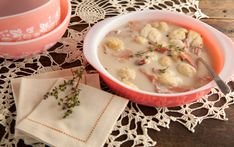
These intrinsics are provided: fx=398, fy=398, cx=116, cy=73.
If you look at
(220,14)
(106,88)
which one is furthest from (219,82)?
(220,14)

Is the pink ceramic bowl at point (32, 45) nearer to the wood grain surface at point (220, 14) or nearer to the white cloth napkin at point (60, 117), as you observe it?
the white cloth napkin at point (60, 117)

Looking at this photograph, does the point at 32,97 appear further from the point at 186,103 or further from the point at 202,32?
the point at 202,32

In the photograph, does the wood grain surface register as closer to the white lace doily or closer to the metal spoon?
the white lace doily

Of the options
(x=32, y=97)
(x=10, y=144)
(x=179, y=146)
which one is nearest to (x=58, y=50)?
(x=32, y=97)

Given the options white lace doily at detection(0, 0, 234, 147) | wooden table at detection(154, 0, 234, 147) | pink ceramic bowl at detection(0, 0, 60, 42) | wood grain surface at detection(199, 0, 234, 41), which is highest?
pink ceramic bowl at detection(0, 0, 60, 42)

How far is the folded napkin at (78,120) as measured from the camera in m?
0.79

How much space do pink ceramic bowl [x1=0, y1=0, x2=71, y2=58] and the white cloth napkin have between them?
9 centimetres

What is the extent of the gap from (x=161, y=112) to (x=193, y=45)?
22 cm

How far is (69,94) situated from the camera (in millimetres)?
875

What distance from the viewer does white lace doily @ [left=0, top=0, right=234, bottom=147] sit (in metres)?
0.86

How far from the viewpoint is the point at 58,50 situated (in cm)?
105

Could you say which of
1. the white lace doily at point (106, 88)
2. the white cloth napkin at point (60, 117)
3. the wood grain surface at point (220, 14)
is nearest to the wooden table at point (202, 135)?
the white lace doily at point (106, 88)

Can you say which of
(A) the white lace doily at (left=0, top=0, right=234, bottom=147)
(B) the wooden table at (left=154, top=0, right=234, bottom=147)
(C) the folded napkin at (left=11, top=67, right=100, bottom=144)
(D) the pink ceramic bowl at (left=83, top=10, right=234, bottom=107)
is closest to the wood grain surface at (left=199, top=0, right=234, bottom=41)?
(A) the white lace doily at (left=0, top=0, right=234, bottom=147)

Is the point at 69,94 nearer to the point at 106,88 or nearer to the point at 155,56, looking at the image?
the point at 106,88
